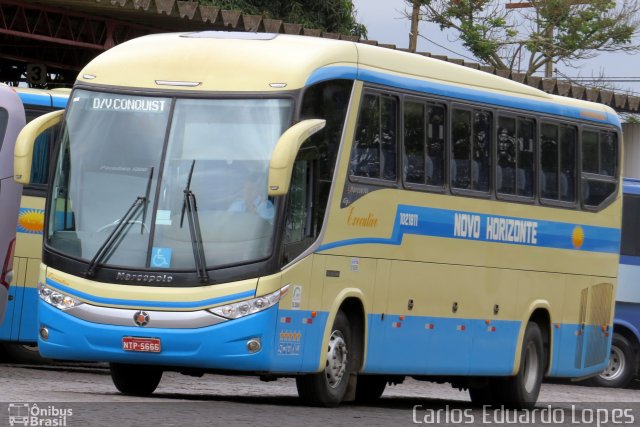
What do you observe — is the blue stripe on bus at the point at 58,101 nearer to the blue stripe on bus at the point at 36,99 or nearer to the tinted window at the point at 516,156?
the blue stripe on bus at the point at 36,99

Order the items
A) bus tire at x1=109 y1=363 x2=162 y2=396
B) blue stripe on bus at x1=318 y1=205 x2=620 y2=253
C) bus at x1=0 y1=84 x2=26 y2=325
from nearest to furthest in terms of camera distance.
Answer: bus tire at x1=109 y1=363 x2=162 y2=396
blue stripe on bus at x1=318 y1=205 x2=620 y2=253
bus at x1=0 y1=84 x2=26 y2=325

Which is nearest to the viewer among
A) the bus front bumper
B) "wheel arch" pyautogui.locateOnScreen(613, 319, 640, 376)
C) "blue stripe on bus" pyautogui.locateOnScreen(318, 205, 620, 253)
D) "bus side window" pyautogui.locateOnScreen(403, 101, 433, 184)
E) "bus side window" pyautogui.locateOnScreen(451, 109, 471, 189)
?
the bus front bumper

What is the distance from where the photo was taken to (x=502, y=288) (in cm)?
1770

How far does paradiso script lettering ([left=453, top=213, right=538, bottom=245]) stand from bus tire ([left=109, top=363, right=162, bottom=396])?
136 inches

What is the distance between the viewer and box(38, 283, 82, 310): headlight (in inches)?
555

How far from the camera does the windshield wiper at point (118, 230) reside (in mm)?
14031

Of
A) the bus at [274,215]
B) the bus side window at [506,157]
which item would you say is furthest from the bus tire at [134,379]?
the bus side window at [506,157]

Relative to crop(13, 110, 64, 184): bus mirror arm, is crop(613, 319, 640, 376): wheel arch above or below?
below

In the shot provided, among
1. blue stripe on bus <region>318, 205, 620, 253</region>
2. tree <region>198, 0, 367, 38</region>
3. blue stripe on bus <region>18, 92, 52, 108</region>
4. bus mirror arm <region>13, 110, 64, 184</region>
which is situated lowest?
blue stripe on bus <region>318, 205, 620, 253</region>

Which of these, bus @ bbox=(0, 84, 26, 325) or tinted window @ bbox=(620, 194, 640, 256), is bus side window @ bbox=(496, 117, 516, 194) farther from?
tinted window @ bbox=(620, 194, 640, 256)

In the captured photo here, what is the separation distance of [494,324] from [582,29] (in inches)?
1494

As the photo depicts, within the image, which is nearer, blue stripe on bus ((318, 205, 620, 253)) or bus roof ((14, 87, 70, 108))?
blue stripe on bus ((318, 205, 620, 253))

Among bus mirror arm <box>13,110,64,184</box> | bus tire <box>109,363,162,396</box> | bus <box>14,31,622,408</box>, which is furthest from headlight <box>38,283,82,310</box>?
bus tire <box>109,363,162,396</box>

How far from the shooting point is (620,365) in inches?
1028
